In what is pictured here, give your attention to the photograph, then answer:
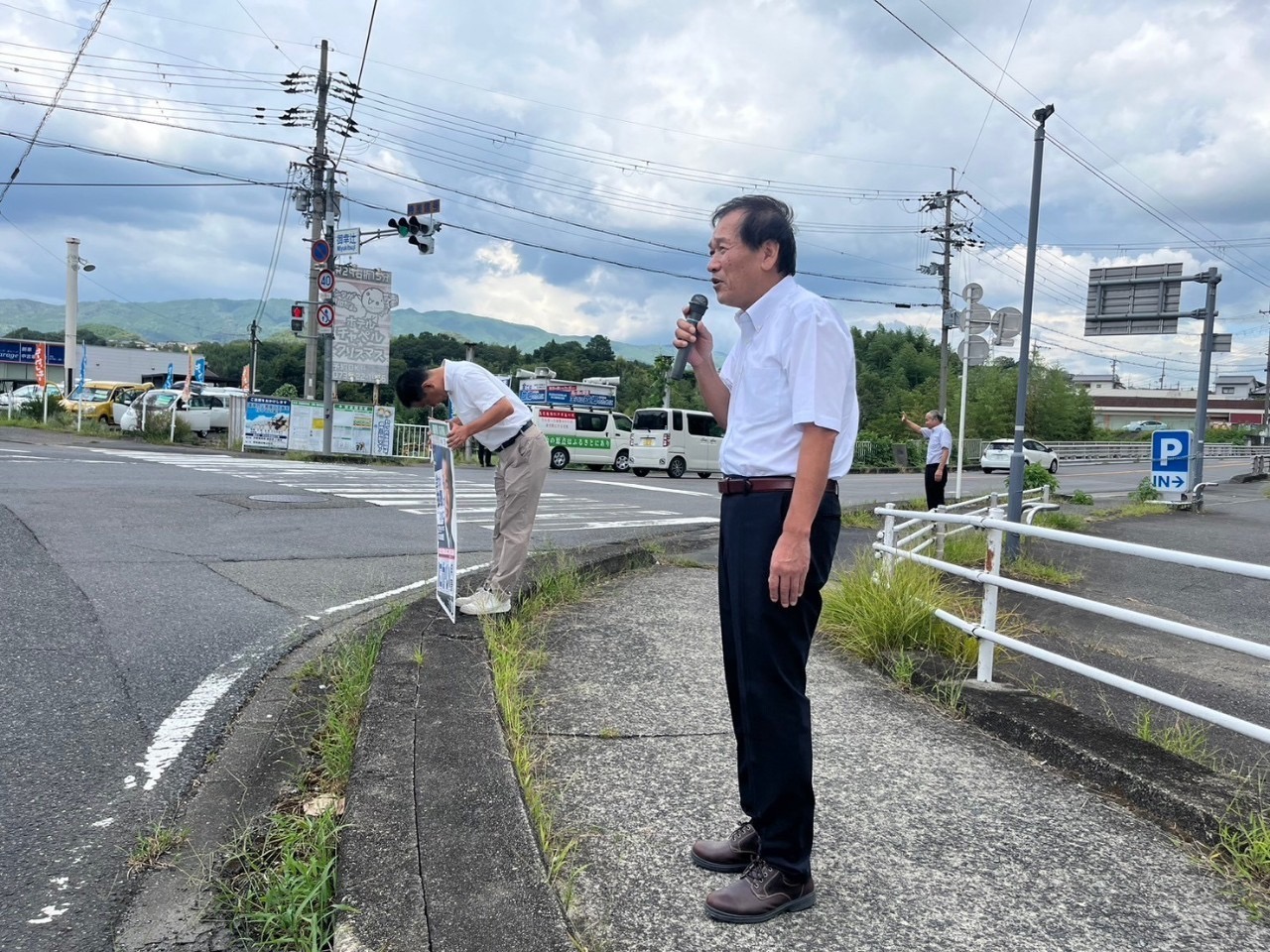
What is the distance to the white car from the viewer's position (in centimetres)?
2605

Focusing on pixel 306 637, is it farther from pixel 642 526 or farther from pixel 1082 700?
pixel 642 526

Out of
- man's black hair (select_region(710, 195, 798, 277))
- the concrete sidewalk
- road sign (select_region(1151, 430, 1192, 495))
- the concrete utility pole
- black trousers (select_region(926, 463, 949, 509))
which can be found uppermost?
the concrete utility pole

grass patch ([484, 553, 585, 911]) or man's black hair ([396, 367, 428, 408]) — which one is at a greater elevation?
man's black hair ([396, 367, 428, 408])

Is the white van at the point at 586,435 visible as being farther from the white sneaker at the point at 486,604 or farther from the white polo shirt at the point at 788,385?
the white polo shirt at the point at 788,385

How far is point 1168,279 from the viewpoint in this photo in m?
18.8

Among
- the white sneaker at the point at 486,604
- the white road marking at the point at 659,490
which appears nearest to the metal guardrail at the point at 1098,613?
the white sneaker at the point at 486,604

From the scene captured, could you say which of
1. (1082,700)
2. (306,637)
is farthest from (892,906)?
(306,637)

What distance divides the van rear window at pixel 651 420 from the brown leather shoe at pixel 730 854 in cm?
2346

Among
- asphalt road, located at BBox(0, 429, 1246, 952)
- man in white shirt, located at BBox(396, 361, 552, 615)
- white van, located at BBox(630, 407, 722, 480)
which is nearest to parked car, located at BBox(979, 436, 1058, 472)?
white van, located at BBox(630, 407, 722, 480)

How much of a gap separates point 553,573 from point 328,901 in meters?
3.66

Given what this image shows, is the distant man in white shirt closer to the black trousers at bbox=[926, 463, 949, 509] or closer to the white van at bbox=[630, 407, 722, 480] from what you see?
the black trousers at bbox=[926, 463, 949, 509]

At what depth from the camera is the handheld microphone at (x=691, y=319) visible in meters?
2.61

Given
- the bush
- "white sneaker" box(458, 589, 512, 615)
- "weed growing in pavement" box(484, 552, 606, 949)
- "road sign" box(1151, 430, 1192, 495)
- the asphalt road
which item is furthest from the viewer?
the bush

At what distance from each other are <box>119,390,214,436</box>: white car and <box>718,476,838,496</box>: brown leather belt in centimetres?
2698
